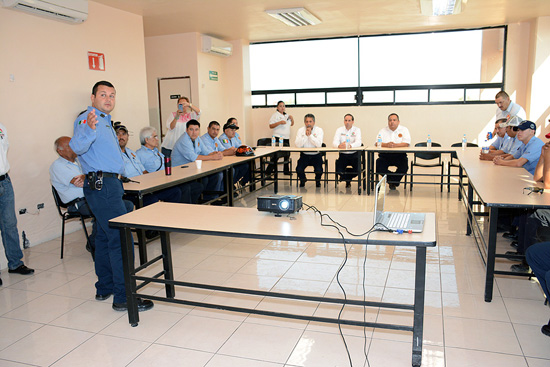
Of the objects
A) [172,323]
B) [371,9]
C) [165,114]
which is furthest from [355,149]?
[172,323]

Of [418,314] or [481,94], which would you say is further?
[481,94]

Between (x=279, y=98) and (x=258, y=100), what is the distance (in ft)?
1.59

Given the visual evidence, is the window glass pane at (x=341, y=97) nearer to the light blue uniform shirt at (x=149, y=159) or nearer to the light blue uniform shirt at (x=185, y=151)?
the light blue uniform shirt at (x=185, y=151)

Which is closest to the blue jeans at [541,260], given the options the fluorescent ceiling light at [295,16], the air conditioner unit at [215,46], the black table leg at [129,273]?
the black table leg at [129,273]

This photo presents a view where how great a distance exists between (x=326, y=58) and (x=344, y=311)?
7.07m

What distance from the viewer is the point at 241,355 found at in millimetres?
2432

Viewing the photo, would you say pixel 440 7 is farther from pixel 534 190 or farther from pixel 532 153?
pixel 534 190

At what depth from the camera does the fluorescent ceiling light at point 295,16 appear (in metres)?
6.39

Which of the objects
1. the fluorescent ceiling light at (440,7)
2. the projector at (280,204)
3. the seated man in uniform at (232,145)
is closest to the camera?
the projector at (280,204)

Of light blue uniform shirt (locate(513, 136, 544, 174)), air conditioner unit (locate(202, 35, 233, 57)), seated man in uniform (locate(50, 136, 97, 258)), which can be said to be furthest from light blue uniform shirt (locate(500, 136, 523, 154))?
air conditioner unit (locate(202, 35, 233, 57))

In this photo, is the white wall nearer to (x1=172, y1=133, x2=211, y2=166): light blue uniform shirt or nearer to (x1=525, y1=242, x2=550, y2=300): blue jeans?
→ (x1=172, y1=133, x2=211, y2=166): light blue uniform shirt

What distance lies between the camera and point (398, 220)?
248 cm

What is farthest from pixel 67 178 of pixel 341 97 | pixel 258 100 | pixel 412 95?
pixel 412 95

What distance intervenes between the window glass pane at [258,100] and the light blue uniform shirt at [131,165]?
16.0ft
